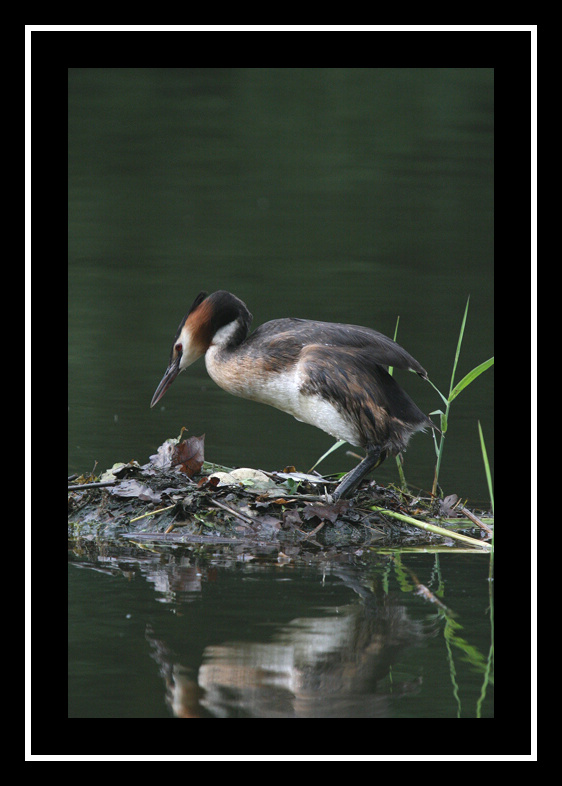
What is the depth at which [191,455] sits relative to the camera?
6480 millimetres

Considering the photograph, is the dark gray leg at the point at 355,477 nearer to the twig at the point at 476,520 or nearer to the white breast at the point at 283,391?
the white breast at the point at 283,391

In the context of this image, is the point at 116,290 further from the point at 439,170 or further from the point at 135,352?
the point at 439,170

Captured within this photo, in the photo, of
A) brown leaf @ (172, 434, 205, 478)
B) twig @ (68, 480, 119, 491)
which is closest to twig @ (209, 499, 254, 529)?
brown leaf @ (172, 434, 205, 478)

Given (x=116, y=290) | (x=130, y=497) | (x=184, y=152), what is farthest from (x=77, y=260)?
(x=130, y=497)

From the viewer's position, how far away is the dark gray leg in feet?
20.9

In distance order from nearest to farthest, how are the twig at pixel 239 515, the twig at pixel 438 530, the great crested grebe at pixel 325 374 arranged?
the twig at pixel 438 530 → the twig at pixel 239 515 → the great crested grebe at pixel 325 374

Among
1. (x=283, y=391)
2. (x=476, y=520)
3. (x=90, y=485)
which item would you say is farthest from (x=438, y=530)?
(x=90, y=485)

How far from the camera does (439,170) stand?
18.0 m

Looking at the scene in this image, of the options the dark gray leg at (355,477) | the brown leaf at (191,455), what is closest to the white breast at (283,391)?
the dark gray leg at (355,477)

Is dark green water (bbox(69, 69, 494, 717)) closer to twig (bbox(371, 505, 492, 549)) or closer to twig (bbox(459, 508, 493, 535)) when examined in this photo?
twig (bbox(371, 505, 492, 549))

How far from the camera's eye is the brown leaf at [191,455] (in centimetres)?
647

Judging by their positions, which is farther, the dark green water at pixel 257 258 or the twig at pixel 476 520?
the twig at pixel 476 520

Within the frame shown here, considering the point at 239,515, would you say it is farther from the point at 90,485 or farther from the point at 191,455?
the point at 90,485

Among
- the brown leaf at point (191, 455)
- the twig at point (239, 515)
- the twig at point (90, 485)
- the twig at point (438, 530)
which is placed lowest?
the twig at point (438, 530)
